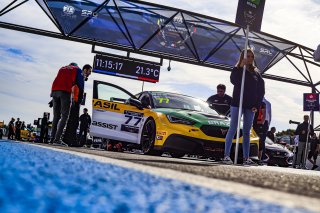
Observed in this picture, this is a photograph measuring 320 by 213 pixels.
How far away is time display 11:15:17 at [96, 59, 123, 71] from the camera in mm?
15508

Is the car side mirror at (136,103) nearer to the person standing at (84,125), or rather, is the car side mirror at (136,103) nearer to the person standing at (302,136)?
the person standing at (84,125)

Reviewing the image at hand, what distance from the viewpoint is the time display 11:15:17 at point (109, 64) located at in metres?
15.5

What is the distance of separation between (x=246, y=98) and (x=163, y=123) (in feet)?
4.65

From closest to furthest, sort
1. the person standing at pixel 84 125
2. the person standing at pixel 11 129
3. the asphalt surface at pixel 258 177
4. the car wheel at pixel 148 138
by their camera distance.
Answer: the asphalt surface at pixel 258 177 < the car wheel at pixel 148 138 < the person standing at pixel 84 125 < the person standing at pixel 11 129

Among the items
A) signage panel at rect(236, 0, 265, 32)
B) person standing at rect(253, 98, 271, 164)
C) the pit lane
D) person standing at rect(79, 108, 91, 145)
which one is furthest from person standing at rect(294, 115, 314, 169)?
the pit lane

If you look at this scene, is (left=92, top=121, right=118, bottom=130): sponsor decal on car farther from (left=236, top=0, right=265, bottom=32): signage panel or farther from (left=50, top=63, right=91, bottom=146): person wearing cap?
(left=236, top=0, right=265, bottom=32): signage panel

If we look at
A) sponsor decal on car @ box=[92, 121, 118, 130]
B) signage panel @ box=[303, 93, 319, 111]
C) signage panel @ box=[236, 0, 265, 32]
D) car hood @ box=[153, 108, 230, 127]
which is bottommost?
sponsor decal on car @ box=[92, 121, 118, 130]

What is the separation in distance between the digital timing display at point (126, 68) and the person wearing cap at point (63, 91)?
8.04 meters

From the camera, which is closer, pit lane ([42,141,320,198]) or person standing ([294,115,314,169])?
pit lane ([42,141,320,198])

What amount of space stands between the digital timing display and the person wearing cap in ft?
26.4

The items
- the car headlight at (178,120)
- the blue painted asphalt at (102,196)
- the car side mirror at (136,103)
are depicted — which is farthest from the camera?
the car side mirror at (136,103)

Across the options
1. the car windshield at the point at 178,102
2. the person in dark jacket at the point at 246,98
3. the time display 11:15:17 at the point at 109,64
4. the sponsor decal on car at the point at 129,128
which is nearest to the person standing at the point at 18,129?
the time display 11:15:17 at the point at 109,64

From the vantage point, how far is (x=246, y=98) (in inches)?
249

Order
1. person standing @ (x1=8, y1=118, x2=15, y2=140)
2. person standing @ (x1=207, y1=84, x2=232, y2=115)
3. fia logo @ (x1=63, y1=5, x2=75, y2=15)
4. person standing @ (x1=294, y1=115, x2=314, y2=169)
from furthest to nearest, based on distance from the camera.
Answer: person standing @ (x1=8, y1=118, x2=15, y2=140) < person standing @ (x1=294, y1=115, x2=314, y2=169) < fia logo @ (x1=63, y1=5, x2=75, y2=15) < person standing @ (x1=207, y1=84, x2=232, y2=115)
